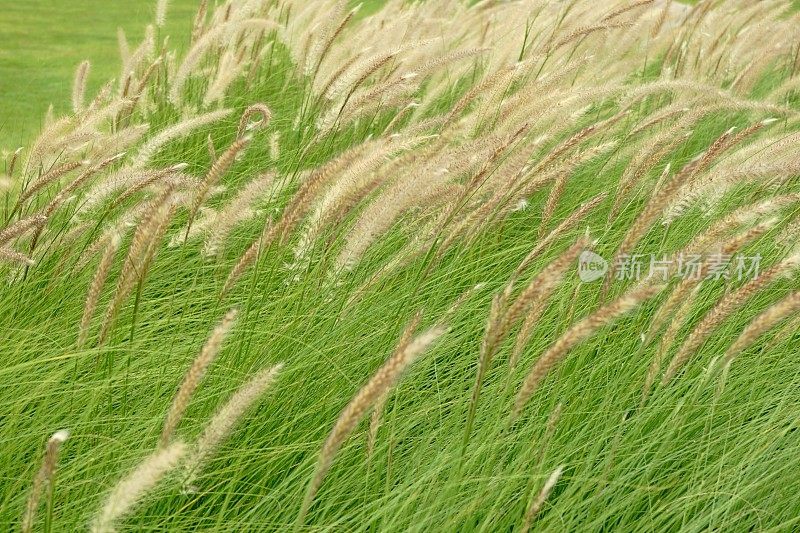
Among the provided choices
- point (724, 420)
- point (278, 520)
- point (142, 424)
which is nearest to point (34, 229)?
point (142, 424)

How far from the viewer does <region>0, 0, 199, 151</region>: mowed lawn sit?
22.8 ft

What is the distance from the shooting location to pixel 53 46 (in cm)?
938

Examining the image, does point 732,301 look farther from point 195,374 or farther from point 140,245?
point 140,245

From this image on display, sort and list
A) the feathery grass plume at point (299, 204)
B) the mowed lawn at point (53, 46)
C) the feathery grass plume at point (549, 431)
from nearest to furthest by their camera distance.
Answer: the feathery grass plume at point (549, 431), the feathery grass plume at point (299, 204), the mowed lawn at point (53, 46)

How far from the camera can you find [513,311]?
4.23 feet

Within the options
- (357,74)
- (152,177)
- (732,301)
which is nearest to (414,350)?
(732,301)

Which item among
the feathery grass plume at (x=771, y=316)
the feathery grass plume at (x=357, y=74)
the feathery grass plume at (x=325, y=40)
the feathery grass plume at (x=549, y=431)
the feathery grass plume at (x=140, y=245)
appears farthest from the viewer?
the feathery grass plume at (x=325, y=40)

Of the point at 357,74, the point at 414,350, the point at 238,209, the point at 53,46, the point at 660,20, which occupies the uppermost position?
the point at 414,350

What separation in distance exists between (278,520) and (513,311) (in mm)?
708

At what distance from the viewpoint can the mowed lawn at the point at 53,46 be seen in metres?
6.94

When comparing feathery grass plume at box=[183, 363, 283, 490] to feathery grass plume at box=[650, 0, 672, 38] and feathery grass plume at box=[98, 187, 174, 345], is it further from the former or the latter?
feathery grass plume at box=[650, 0, 672, 38]

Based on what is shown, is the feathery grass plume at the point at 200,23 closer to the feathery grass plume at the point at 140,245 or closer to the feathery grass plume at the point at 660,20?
the feathery grass plume at the point at 660,20

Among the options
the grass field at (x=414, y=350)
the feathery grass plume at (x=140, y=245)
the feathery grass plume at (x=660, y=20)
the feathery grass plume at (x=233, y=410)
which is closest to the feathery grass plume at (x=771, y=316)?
the grass field at (x=414, y=350)

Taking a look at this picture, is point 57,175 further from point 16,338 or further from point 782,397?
point 782,397
